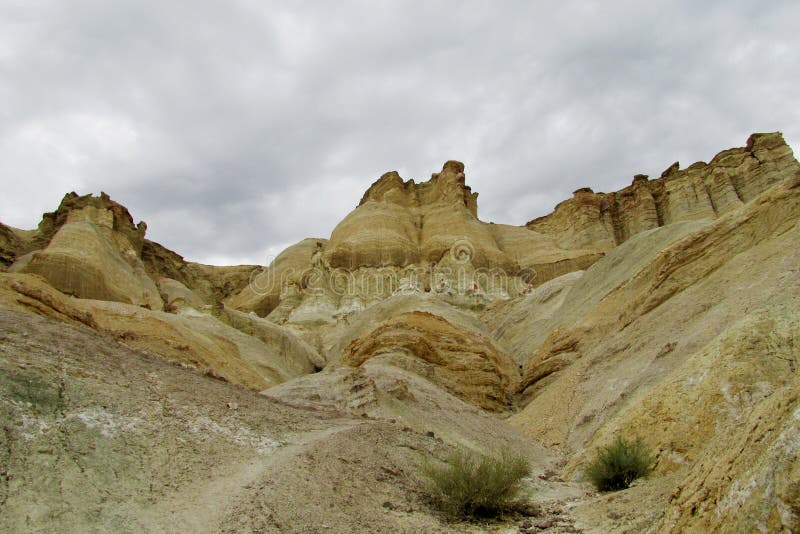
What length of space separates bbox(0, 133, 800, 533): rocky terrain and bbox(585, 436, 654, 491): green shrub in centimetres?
35

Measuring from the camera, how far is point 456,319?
97.2 ft

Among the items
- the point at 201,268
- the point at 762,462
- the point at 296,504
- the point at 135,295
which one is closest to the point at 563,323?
the point at 296,504

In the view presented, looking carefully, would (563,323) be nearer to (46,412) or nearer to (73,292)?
(46,412)

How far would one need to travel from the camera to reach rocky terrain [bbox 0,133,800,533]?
5.63m

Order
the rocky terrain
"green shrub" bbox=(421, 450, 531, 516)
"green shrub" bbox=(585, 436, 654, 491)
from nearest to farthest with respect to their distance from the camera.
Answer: the rocky terrain
"green shrub" bbox=(421, 450, 531, 516)
"green shrub" bbox=(585, 436, 654, 491)

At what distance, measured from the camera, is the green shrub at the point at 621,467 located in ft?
28.2

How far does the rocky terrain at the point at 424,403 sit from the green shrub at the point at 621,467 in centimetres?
35

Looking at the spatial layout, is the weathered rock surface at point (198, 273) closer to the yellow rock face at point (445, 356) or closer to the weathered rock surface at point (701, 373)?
the yellow rock face at point (445, 356)

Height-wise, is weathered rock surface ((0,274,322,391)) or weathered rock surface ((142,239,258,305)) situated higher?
weathered rock surface ((142,239,258,305))

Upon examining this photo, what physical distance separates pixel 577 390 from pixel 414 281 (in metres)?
39.7

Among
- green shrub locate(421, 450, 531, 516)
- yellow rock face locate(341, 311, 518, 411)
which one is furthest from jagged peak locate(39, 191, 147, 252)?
green shrub locate(421, 450, 531, 516)

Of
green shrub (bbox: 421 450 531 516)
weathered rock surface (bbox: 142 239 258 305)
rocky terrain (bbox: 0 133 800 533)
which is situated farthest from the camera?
weathered rock surface (bbox: 142 239 258 305)

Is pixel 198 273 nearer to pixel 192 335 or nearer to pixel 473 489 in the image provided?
pixel 192 335

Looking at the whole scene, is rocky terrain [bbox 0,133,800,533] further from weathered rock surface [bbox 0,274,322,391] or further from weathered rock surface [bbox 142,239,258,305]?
weathered rock surface [bbox 142,239,258,305]
